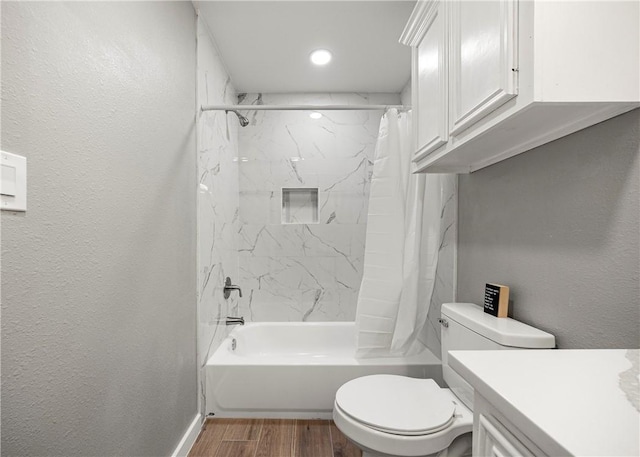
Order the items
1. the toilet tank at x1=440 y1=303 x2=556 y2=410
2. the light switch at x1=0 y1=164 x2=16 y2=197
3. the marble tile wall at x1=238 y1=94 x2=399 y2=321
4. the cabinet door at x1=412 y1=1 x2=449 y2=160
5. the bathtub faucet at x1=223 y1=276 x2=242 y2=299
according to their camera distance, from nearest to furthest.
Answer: the light switch at x1=0 y1=164 x2=16 y2=197, the toilet tank at x1=440 y1=303 x2=556 y2=410, the cabinet door at x1=412 y1=1 x2=449 y2=160, the bathtub faucet at x1=223 y1=276 x2=242 y2=299, the marble tile wall at x1=238 y1=94 x2=399 y2=321

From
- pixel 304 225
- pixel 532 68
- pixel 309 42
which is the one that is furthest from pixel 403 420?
pixel 309 42

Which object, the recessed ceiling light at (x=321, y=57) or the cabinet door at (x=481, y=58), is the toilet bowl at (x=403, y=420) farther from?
the recessed ceiling light at (x=321, y=57)

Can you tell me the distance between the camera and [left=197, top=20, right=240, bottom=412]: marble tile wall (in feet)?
6.34

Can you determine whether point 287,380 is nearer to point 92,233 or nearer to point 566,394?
point 92,233

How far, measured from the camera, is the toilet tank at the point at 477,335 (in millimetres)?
1087

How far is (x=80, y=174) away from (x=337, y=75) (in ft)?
7.10

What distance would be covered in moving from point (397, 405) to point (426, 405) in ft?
0.37

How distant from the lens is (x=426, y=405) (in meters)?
1.28

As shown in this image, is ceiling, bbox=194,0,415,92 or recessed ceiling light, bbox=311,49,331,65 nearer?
ceiling, bbox=194,0,415,92

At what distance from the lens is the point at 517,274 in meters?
1.29

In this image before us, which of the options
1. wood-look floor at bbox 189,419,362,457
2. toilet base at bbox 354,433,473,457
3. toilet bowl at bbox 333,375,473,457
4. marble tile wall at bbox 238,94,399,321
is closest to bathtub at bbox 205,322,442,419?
wood-look floor at bbox 189,419,362,457

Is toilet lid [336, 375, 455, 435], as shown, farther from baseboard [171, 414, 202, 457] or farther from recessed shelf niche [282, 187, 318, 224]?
recessed shelf niche [282, 187, 318, 224]

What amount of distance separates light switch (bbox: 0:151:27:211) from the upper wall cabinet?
1.17m

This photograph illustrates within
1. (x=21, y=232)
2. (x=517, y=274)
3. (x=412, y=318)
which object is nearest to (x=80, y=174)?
(x=21, y=232)
